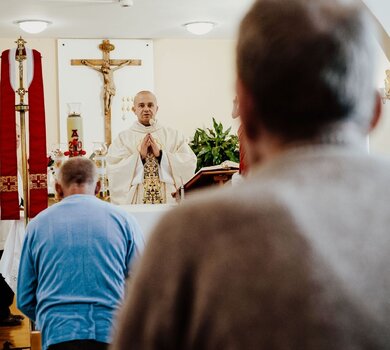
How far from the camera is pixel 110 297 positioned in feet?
11.1

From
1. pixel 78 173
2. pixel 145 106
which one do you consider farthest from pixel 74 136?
pixel 78 173

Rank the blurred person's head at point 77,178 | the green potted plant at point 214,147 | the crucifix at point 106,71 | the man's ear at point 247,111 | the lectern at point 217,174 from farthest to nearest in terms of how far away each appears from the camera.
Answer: the crucifix at point 106,71 < the green potted plant at point 214,147 < the lectern at point 217,174 < the blurred person's head at point 77,178 < the man's ear at point 247,111

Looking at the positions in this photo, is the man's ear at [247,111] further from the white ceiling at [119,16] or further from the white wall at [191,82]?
the white wall at [191,82]

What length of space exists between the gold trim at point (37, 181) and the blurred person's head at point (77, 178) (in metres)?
2.49

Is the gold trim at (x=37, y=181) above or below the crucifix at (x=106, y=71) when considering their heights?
below

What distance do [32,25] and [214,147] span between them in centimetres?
290

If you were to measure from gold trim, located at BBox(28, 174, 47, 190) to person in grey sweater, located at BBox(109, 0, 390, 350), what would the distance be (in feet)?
17.4

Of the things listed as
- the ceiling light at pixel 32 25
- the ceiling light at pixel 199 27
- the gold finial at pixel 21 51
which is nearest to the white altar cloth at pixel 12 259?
the gold finial at pixel 21 51

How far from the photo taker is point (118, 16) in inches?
408

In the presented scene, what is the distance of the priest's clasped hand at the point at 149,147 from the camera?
702cm

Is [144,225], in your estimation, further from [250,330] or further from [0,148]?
[250,330]

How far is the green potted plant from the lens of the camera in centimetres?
1084

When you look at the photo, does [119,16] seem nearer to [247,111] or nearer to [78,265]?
[78,265]

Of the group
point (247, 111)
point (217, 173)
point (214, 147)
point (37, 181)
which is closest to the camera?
point (247, 111)
